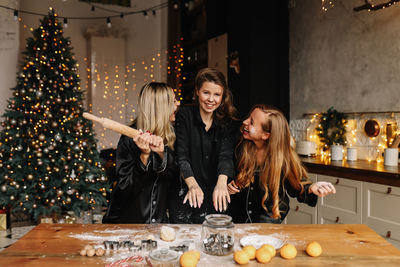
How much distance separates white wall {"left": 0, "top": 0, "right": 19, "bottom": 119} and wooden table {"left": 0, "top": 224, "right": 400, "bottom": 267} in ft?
14.9

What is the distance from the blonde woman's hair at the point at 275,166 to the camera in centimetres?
181

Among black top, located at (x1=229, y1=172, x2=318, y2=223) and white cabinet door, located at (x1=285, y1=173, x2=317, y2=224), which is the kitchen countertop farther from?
black top, located at (x1=229, y1=172, x2=318, y2=223)

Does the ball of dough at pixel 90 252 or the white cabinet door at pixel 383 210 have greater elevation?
the ball of dough at pixel 90 252

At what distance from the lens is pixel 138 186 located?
6.12 feet

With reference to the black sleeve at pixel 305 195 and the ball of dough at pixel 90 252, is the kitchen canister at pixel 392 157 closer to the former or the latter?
the black sleeve at pixel 305 195

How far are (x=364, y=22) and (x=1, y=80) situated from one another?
5.34 m

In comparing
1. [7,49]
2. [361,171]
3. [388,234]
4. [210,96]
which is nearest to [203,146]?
[210,96]

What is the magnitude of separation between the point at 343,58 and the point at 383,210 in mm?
2001

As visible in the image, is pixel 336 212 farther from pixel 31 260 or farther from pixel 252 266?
pixel 31 260

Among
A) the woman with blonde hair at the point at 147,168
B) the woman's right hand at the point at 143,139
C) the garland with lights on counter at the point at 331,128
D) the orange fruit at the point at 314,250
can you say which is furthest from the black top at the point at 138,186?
the garland with lights on counter at the point at 331,128

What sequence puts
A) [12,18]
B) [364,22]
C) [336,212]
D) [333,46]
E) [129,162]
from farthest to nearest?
[12,18], [333,46], [364,22], [336,212], [129,162]

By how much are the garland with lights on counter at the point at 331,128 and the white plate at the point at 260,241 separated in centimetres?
281

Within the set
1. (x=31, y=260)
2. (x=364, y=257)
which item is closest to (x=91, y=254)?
(x=31, y=260)

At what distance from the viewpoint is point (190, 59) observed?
668cm
